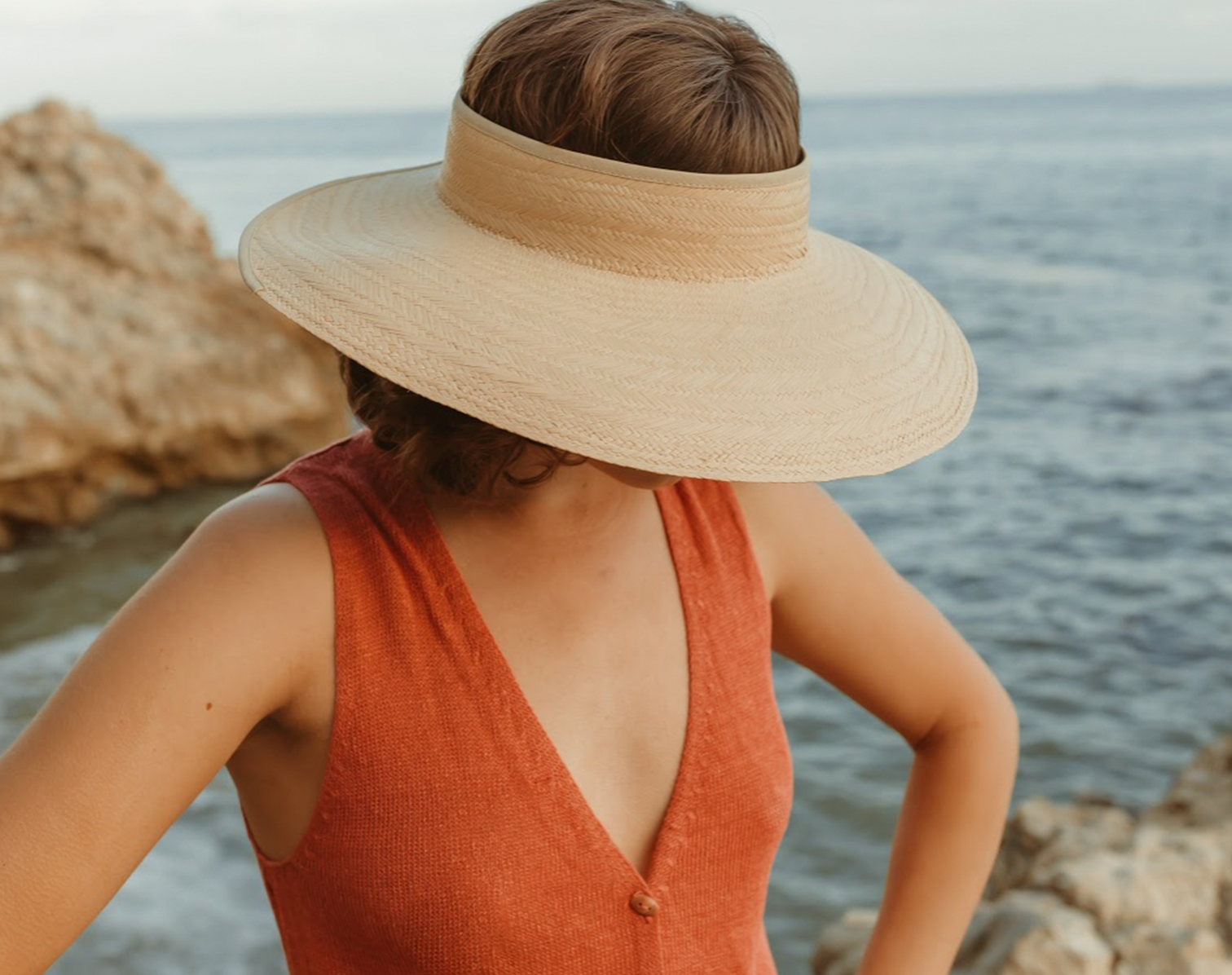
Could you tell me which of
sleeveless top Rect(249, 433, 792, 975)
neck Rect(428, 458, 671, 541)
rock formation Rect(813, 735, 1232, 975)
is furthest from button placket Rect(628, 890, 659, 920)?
rock formation Rect(813, 735, 1232, 975)

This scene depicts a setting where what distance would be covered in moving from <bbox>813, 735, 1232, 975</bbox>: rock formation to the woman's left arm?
0.82m

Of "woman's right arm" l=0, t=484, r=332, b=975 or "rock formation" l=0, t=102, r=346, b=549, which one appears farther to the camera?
"rock formation" l=0, t=102, r=346, b=549

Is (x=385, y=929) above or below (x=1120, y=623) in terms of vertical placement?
above

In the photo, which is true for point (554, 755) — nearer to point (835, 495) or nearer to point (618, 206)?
point (618, 206)

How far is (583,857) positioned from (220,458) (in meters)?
6.77

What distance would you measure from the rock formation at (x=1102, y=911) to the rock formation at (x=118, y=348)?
5244mm

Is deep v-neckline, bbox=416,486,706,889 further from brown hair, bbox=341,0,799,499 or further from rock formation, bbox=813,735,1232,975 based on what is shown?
rock formation, bbox=813,735,1232,975

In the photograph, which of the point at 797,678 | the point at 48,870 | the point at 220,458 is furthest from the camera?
the point at 220,458

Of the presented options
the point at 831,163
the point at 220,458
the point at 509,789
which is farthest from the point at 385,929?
the point at 831,163

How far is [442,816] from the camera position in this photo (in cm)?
121

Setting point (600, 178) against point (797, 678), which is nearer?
point (600, 178)

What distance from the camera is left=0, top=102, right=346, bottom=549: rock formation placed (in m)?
7.04

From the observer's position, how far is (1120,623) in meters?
6.88

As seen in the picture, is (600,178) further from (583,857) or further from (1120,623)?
(1120,623)
